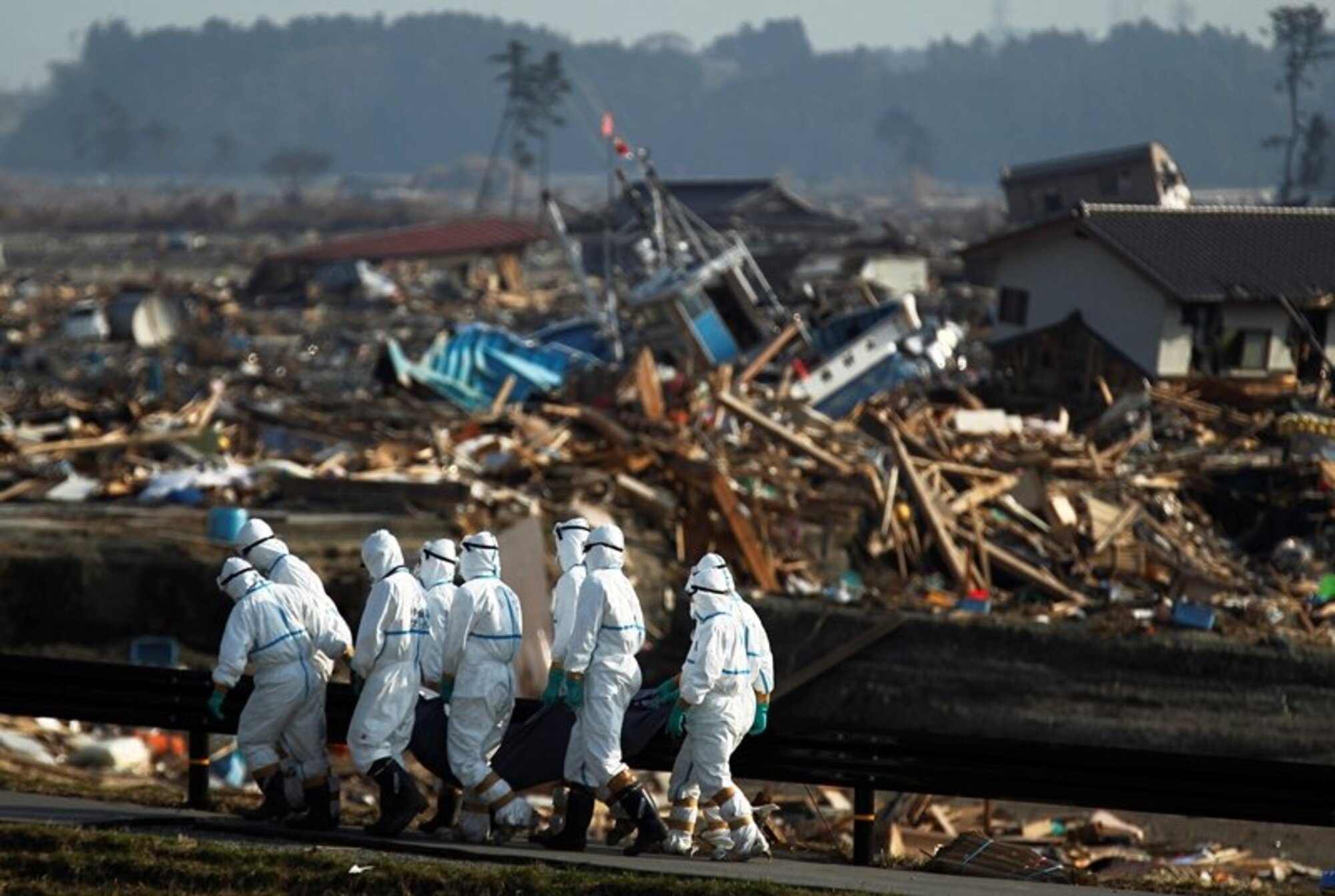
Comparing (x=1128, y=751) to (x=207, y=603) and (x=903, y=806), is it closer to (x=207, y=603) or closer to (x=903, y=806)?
(x=903, y=806)

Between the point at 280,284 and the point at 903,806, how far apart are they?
4582cm

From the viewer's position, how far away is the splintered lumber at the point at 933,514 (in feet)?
73.3

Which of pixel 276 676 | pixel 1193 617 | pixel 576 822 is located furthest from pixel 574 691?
pixel 1193 617

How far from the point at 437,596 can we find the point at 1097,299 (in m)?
21.4

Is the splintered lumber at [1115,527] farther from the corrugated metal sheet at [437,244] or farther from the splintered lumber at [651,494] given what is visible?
the corrugated metal sheet at [437,244]

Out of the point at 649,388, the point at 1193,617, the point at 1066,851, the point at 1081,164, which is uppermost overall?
the point at 1081,164

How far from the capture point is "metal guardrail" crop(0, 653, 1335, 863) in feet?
36.1

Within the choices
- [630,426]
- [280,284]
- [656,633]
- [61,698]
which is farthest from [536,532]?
[280,284]

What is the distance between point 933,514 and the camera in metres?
23.1

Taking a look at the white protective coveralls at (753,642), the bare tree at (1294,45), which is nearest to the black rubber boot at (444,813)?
the white protective coveralls at (753,642)

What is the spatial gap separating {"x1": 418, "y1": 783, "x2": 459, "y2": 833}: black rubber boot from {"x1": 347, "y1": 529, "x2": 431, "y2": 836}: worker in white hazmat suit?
43 centimetres

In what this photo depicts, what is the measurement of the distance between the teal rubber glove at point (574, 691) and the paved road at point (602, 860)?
764 millimetres

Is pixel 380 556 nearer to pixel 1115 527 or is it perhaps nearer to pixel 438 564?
pixel 438 564

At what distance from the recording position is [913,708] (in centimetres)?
2011
